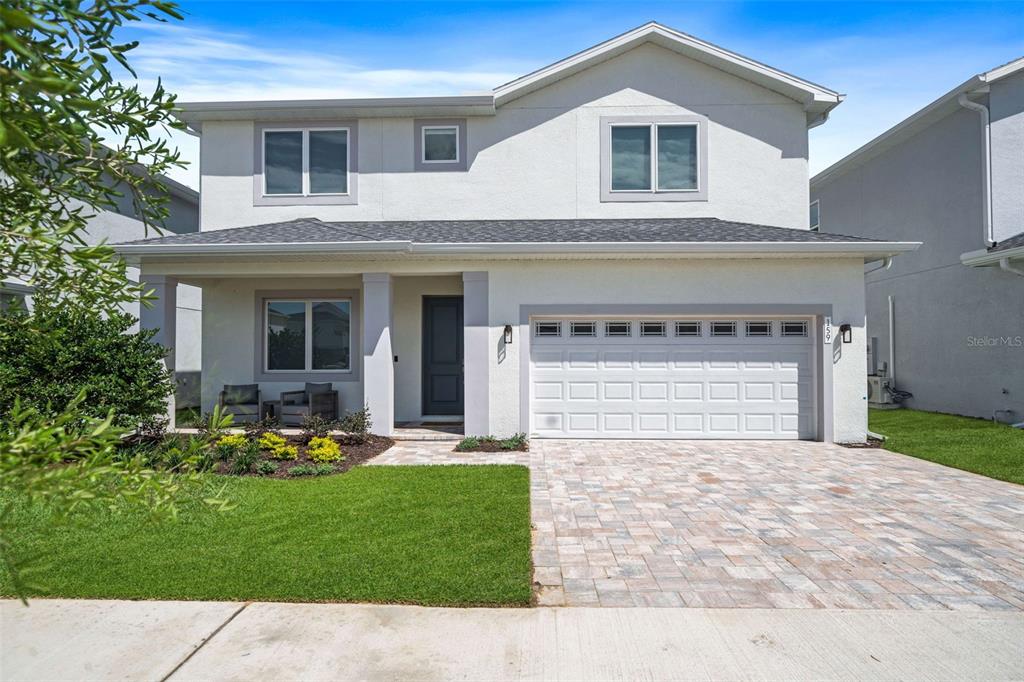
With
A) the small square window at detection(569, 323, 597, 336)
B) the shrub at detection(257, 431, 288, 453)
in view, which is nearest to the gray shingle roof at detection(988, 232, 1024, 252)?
the small square window at detection(569, 323, 597, 336)

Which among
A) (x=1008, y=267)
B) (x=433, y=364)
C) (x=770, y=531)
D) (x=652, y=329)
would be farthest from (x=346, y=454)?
(x=1008, y=267)

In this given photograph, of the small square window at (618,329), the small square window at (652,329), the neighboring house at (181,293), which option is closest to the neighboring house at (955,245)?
the small square window at (652,329)

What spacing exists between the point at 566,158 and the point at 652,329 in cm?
412

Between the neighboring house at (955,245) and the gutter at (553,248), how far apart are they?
14.2 feet

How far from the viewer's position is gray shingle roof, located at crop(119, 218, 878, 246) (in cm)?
1024

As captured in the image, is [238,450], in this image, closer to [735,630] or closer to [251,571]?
[251,571]

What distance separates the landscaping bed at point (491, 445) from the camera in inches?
387

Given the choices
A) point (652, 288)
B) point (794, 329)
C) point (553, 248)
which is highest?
point (553, 248)

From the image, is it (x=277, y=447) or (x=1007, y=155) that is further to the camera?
(x=1007, y=155)

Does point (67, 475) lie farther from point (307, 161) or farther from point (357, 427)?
point (307, 161)

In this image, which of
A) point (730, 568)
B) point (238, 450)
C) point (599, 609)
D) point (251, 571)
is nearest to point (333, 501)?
point (251, 571)

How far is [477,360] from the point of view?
34.6ft

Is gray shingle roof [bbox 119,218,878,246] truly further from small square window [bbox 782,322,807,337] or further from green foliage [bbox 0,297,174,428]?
green foliage [bbox 0,297,174,428]

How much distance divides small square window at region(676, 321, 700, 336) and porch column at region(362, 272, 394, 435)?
507 centimetres
